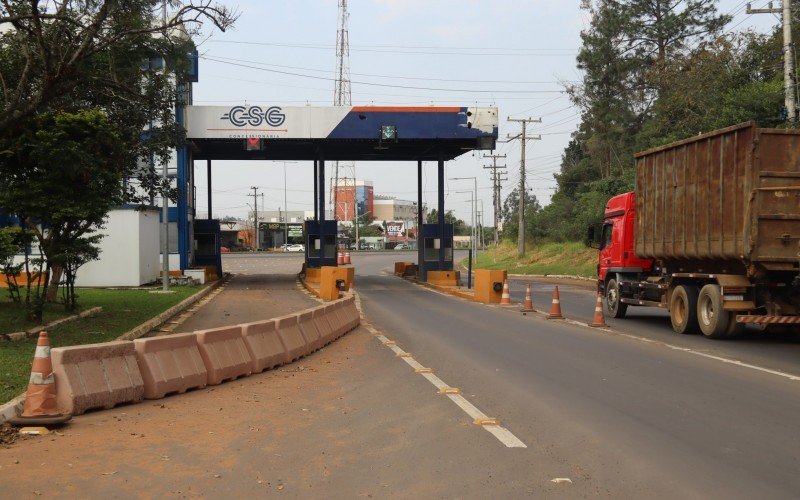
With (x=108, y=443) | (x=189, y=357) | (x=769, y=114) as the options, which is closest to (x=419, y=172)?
(x=769, y=114)

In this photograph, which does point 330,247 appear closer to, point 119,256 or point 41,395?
point 119,256

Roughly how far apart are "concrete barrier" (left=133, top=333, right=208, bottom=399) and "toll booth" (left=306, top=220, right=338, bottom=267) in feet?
93.9

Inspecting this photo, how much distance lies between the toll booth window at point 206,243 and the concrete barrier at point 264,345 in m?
28.6

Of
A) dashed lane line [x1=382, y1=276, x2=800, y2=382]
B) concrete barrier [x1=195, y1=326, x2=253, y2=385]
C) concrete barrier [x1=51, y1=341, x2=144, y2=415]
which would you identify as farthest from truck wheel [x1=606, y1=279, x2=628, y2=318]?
concrete barrier [x1=51, y1=341, x2=144, y2=415]

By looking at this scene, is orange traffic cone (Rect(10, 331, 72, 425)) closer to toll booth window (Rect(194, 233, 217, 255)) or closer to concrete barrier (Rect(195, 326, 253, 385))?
concrete barrier (Rect(195, 326, 253, 385))

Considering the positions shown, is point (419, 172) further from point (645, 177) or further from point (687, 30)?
point (645, 177)

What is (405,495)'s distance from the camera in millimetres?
5691

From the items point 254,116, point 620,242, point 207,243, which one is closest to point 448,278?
point 254,116

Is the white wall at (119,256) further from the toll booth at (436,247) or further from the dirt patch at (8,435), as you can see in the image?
the dirt patch at (8,435)

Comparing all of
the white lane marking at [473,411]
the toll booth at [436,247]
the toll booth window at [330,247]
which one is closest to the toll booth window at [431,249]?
the toll booth at [436,247]

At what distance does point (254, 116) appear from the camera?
119 feet

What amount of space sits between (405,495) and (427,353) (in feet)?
26.8

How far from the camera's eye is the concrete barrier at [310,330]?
1390 centimetres

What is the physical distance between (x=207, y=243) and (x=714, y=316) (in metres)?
29.4
